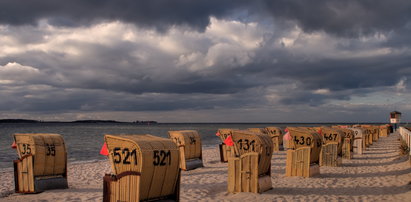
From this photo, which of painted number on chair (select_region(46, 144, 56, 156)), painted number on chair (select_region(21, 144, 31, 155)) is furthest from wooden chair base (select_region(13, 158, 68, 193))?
painted number on chair (select_region(46, 144, 56, 156))

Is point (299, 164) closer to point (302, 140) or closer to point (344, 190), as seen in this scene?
point (302, 140)

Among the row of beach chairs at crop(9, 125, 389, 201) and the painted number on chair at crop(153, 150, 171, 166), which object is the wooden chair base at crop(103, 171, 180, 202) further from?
the painted number on chair at crop(153, 150, 171, 166)

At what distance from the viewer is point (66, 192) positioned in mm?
12852

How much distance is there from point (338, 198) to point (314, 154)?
4.22 metres

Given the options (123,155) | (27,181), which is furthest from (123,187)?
(27,181)

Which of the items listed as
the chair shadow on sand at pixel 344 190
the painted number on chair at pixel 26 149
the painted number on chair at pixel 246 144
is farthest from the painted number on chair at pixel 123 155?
the painted number on chair at pixel 26 149

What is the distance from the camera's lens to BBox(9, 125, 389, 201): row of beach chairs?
26.3 feet

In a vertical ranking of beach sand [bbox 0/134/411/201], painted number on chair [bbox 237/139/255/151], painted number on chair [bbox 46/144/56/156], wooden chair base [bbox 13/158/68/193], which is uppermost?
painted number on chair [bbox 237/139/255/151]

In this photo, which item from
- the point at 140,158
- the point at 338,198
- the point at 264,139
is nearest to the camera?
the point at 140,158

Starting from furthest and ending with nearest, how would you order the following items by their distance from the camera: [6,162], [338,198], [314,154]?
[6,162] → [314,154] → [338,198]

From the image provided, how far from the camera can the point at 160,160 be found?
26.6 feet

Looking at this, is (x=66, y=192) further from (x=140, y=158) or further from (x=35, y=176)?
(x=140, y=158)

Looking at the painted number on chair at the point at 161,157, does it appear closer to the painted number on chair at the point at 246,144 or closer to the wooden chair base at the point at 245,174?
the wooden chair base at the point at 245,174

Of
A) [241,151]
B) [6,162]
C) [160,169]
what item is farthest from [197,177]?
[6,162]
